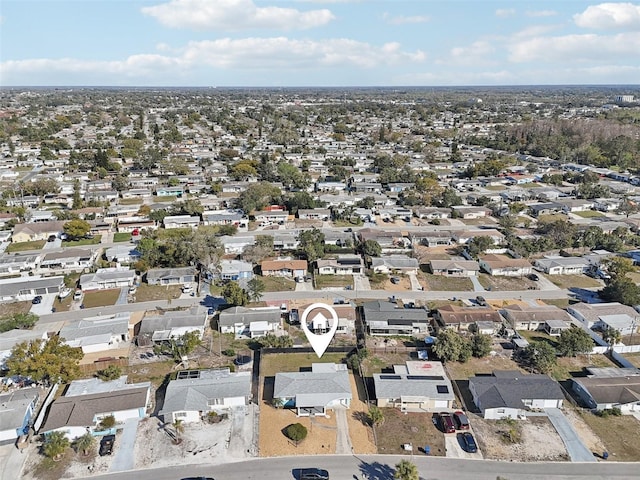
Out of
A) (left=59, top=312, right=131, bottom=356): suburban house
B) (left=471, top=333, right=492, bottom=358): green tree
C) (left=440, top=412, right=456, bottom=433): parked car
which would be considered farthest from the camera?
(left=59, top=312, right=131, bottom=356): suburban house

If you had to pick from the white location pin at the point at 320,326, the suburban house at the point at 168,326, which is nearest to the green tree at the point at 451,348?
the white location pin at the point at 320,326

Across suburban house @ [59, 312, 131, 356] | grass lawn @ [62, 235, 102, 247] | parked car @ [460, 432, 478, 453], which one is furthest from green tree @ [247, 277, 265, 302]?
grass lawn @ [62, 235, 102, 247]

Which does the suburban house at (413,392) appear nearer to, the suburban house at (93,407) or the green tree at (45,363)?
the suburban house at (93,407)

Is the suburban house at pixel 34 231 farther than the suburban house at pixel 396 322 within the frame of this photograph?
Yes

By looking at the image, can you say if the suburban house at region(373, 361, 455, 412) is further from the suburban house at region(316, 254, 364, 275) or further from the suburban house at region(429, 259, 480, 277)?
the suburban house at region(429, 259, 480, 277)

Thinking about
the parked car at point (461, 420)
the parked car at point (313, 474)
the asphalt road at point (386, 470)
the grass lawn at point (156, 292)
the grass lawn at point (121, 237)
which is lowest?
the asphalt road at point (386, 470)

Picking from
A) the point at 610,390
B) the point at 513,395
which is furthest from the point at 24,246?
the point at 610,390

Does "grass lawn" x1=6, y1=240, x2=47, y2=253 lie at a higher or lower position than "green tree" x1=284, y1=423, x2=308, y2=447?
higher

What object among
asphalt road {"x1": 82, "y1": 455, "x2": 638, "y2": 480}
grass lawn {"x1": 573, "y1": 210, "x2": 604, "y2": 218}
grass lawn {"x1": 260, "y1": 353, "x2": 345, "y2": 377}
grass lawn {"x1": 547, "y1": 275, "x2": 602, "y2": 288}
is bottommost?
asphalt road {"x1": 82, "y1": 455, "x2": 638, "y2": 480}
